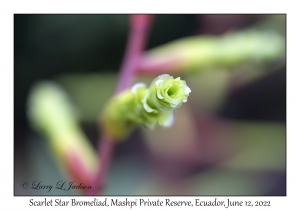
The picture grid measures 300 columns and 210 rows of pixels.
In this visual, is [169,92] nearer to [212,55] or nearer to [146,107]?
[146,107]

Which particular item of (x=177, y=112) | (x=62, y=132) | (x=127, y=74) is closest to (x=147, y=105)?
(x=127, y=74)

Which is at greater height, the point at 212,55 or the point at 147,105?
the point at 212,55

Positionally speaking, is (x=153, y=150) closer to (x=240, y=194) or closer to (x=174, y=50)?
(x=240, y=194)

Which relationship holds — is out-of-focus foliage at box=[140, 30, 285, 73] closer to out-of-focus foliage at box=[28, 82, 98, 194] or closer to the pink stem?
the pink stem

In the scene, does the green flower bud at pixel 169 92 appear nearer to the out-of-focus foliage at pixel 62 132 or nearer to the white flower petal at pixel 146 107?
the white flower petal at pixel 146 107

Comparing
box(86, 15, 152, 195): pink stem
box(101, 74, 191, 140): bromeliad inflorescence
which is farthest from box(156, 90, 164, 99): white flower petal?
box(86, 15, 152, 195): pink stem

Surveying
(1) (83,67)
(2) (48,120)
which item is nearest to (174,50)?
(2) (48,120)
